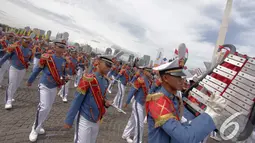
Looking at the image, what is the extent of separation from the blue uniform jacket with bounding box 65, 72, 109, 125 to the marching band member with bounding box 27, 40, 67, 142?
1.92 metres

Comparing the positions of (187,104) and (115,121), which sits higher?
(187,104)

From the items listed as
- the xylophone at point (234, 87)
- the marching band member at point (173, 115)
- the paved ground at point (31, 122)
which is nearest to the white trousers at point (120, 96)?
the paved ground at point (31, 122)

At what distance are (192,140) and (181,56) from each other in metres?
1.21

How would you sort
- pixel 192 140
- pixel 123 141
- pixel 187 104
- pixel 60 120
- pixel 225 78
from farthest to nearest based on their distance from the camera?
pixel 60 120 < pixel 123 141 < pixel 187 104 < pixel 225 78 < pixel 192 140

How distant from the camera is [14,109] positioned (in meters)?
7.03

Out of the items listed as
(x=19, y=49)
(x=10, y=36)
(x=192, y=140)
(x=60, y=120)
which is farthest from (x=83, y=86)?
(x=10, y=36)

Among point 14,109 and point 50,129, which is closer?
point 50,129

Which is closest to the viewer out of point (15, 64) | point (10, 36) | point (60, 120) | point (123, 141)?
point (123, 141)

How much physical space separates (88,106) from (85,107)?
0.07 meters

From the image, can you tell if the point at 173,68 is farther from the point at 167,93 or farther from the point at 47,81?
the point at 47,81

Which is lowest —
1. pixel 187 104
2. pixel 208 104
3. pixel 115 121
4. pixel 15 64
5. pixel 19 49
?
pixel 115 121

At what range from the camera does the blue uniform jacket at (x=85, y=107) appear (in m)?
3.82

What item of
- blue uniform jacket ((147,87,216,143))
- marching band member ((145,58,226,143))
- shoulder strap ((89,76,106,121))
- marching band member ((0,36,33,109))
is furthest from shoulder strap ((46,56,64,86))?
blue uniform jacket ((147,87,216,143))

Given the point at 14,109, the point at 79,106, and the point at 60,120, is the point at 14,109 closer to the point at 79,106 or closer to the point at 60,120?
the point at 60,120
